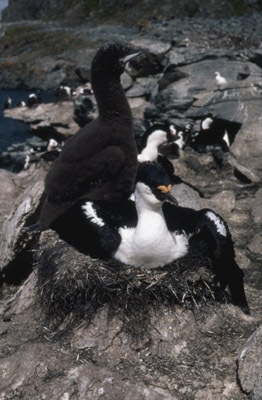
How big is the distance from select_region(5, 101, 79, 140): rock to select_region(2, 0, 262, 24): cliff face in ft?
100

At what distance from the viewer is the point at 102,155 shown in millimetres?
4906

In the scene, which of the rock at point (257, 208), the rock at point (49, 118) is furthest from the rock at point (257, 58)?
the rock at point (257, 208)

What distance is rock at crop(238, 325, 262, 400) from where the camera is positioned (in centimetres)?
315

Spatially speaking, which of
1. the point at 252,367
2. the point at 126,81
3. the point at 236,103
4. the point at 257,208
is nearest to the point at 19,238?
the point at 252,367

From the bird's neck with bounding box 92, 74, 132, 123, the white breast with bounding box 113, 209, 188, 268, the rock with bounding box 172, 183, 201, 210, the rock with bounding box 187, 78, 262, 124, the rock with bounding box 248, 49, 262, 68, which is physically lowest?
the rock with bounding box 248, 49, 262, 68

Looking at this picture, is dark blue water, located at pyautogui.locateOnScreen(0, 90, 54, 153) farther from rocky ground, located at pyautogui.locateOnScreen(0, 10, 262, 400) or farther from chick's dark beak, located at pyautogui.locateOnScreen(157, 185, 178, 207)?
chick's dark beak, located at pyautogui.locateOnScreen(157, 185, 178, 207)

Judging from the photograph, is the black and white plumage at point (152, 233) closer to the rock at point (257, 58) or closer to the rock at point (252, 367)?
the rock at point (252, 367)

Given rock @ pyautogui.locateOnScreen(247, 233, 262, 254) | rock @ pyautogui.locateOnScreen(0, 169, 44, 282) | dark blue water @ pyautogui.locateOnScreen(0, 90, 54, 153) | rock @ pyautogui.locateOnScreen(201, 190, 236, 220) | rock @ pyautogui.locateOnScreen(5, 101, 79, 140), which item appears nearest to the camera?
rock @ pyautogui.locateOnScreen(0, 169, 44, 282)

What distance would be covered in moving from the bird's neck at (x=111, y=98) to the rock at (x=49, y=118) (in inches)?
437

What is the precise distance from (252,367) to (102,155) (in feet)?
8.81

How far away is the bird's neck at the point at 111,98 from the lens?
199 inches

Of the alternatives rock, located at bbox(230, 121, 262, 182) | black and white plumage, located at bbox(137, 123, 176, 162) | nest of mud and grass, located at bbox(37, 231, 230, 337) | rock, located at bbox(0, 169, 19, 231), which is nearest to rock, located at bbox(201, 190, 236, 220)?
rock, located at bbox(230, 121, 262, 182)

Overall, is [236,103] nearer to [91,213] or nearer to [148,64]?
[91,213]

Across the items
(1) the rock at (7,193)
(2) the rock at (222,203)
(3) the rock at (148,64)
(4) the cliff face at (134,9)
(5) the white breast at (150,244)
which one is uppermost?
(5) the white breast at (150,244)
